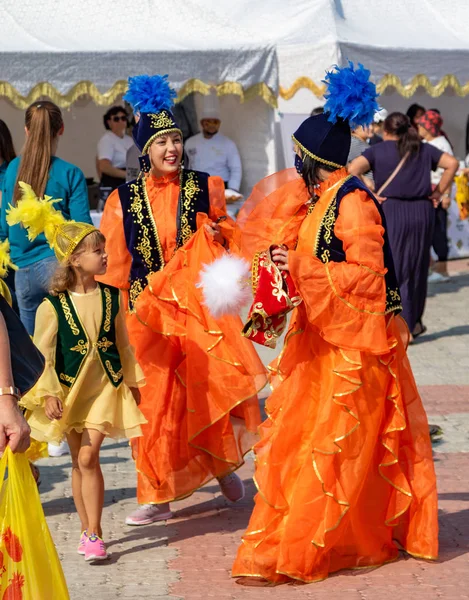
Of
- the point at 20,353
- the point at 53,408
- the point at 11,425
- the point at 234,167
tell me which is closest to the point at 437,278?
the point at 234,167

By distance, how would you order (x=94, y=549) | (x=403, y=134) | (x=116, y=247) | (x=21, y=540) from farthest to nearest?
(x=403, y=134) < (x=116, y=247) < (x=94, y=549) < (x=21, y=540)

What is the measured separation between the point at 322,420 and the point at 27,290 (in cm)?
273

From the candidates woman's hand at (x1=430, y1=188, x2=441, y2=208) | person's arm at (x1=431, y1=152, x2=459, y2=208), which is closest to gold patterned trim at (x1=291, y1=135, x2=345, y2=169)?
person's arm at (x1=431, y1=152, x2=459, y2=208)

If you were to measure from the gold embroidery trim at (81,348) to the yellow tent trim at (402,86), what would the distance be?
7.98 m

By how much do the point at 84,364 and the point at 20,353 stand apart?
157 centimetres

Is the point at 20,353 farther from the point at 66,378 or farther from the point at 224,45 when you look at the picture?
the point at 224,45

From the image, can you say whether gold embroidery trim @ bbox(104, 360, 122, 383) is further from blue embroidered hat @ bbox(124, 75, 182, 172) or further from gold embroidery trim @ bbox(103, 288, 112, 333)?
blue embroidered hat @ bbox(124, 75, 182, 172)

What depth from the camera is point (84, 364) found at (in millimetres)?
5094

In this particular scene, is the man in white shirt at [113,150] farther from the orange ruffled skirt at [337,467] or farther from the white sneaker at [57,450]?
the orange ruffled skirt at [337,467]

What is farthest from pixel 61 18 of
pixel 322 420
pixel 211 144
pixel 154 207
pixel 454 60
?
pixel 322 420

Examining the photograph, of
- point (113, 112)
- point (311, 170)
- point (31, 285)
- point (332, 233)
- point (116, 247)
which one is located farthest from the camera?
point (113, 112)

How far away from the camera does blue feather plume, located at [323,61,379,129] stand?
4602 mm

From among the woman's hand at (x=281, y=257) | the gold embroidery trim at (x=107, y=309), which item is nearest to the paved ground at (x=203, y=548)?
the gold embroidery trim at (x=107, y=309)

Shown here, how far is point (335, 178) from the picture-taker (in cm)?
467
